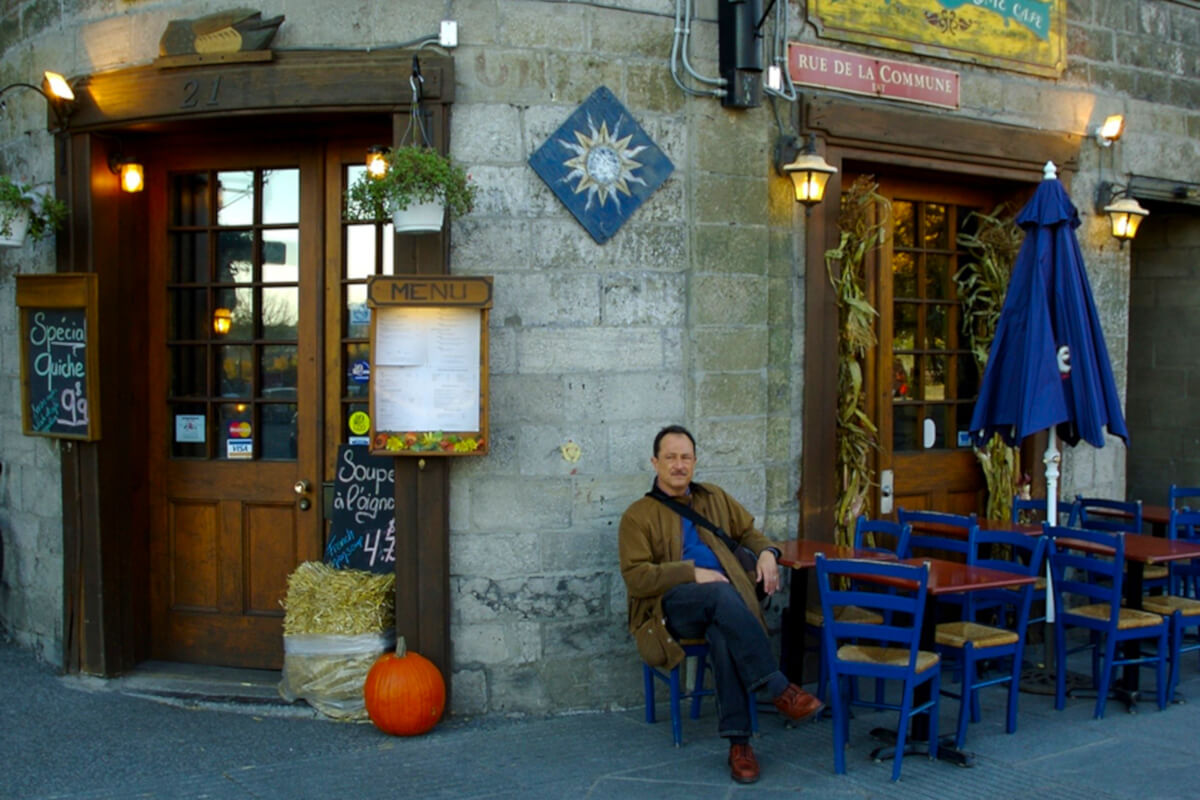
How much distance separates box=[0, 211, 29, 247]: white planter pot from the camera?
6430 millimetres

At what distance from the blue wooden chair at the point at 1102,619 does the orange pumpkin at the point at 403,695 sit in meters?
3.21

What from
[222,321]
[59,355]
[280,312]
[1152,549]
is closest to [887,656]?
[1152,549]

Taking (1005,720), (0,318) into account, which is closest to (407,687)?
(1005,720)

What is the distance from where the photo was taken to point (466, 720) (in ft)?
19.9

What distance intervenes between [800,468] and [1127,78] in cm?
388

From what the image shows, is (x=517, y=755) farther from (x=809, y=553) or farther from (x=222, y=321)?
(x=222, y=321)

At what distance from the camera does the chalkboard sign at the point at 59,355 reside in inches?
257

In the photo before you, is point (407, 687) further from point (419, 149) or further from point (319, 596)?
point (419, 149)

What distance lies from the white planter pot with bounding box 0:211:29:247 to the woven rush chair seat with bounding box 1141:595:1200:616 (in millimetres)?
6379

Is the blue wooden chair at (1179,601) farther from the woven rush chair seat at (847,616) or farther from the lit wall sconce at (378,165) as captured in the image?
the lit wall sconce at (378,165)

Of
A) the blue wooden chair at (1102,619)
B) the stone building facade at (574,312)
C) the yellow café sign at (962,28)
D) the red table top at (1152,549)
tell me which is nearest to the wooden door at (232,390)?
the stone building facade at (574,312)

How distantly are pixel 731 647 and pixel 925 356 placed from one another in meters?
3.24

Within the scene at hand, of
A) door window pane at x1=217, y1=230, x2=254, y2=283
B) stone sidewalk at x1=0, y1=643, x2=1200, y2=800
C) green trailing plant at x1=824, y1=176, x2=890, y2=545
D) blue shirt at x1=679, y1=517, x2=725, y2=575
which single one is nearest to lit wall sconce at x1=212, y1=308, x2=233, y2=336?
door window pane at x1=217, y1=230, x2=254, y2=283

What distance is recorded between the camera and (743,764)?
5.21 m
